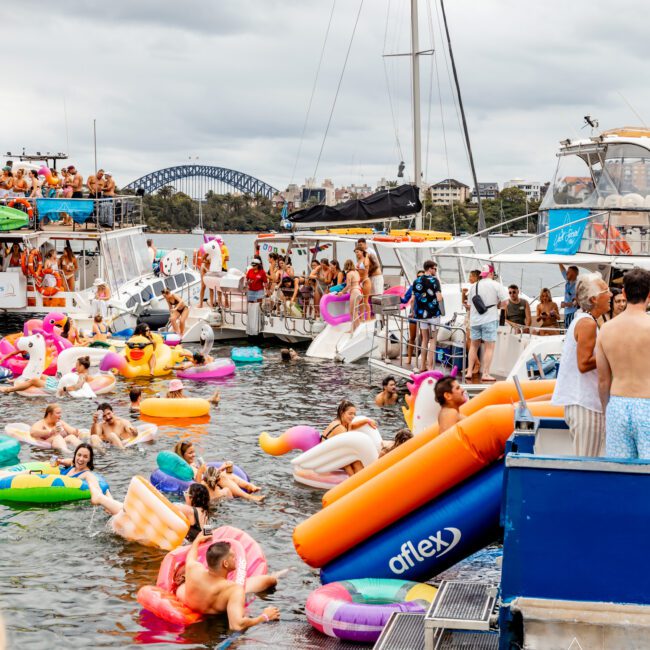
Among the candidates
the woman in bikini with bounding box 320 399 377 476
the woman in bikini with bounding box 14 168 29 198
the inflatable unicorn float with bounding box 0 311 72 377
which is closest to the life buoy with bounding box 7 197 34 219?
the woman in bikini with bounding box 14 168 29 198

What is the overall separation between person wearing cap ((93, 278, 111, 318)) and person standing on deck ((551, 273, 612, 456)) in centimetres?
2216

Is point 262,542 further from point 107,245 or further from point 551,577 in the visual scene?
point 107,245

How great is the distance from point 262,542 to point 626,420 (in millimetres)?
6182

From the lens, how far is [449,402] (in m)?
9.55

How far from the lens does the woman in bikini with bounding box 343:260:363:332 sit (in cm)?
2455

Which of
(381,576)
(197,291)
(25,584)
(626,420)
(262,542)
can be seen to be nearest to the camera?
(626,420)

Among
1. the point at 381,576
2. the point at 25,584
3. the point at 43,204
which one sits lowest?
the point at 25,584

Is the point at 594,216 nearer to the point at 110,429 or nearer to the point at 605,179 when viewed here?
the point at 605,179

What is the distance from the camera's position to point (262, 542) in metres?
11.7

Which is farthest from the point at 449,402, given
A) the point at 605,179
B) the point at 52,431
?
the point at 605,179

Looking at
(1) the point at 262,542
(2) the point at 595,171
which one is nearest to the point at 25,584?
(1) the point at 262,542

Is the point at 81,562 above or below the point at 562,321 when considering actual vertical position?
below

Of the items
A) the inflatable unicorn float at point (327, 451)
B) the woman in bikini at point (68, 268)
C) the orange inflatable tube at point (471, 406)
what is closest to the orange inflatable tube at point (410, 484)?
the orange inflatable tube at point (471, 406)

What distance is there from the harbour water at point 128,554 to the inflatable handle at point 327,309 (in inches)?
222
